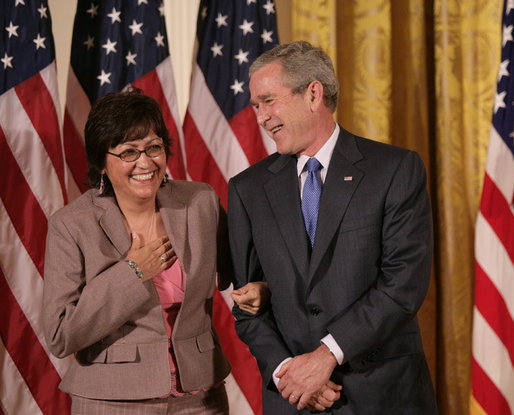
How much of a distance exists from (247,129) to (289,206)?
157cm

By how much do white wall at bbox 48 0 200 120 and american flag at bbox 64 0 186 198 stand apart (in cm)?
37

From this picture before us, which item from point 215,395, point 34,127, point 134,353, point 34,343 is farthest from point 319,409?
point 34,127

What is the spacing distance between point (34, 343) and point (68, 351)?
1168 mm

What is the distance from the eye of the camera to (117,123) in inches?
84.4

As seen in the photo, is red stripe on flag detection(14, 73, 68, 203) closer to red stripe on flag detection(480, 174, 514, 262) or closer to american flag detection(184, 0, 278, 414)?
american flag detection(184, 0, 278, 414)

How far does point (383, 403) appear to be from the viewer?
1.86 m

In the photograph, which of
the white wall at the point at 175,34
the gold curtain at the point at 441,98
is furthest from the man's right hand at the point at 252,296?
the white wall at the point at 175,34

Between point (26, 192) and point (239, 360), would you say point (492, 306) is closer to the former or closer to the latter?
point (239, 360)

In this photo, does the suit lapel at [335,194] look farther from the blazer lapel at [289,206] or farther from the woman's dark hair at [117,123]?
the woman's dark hair at [117,123]

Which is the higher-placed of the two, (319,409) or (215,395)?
(319,409)

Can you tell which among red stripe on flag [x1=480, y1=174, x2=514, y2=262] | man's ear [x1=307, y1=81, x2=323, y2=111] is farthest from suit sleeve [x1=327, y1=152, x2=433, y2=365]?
red stripe on flag [x1=480, y1=174, x2=514, y2=262]

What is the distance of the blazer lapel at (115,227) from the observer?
2.15 meters

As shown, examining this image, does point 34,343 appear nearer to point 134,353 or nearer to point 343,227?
point 134,353

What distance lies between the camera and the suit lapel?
1.86 metres
